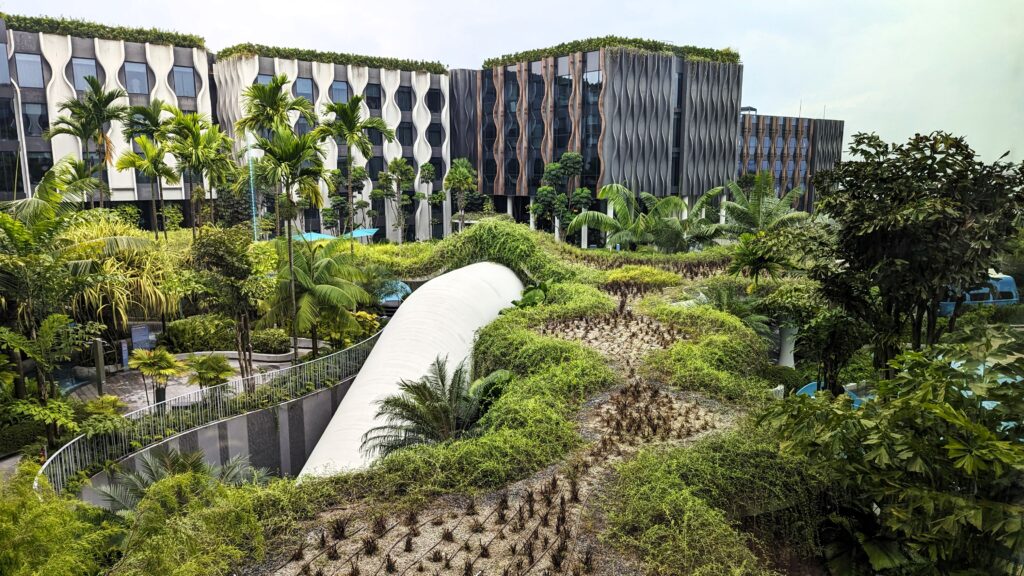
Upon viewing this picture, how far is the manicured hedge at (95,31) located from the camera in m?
40.5

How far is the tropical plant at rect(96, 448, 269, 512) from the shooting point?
12.4 metres

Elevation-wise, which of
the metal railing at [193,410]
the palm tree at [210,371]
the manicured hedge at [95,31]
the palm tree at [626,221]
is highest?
the manicured hedge at [95,31]

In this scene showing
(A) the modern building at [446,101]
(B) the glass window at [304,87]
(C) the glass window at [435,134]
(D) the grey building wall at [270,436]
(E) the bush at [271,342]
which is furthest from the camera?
(C) the glass window at [435,134]

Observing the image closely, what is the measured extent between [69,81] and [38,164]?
18.6 feet

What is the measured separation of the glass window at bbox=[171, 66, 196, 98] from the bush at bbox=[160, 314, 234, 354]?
104ft

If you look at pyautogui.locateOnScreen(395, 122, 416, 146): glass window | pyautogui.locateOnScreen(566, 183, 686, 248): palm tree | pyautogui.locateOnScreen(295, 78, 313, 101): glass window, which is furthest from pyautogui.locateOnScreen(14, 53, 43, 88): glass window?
pyautogui.locateOnScreen(566, 183, 686, 248): palm tree

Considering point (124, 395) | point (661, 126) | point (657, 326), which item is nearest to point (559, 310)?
point (657, 326)

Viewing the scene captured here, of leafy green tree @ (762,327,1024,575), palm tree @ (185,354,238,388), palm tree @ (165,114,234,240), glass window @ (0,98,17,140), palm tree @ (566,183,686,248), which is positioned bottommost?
palm tree @ (185,354,238,388)

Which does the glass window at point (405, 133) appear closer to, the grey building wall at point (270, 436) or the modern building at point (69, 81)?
the modern building at point (69, 81)

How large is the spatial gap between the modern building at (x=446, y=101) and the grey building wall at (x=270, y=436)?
32.4 metres

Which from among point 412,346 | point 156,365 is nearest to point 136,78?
point 156,365

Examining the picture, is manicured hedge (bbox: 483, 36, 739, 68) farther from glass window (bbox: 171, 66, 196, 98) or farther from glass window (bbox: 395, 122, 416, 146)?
glass window (bbox: 171, 66, 196, 98)

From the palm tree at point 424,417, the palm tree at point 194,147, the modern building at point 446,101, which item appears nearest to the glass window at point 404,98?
the modern building at point 446,101

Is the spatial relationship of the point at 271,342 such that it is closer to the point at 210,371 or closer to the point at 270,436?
the point at 210,371
